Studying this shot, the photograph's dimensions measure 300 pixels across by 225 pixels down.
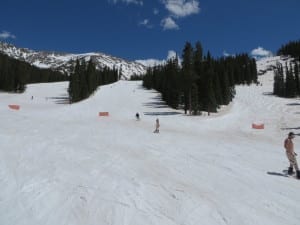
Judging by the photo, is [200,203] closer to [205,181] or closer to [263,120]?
[205,181]

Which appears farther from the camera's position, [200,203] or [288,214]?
[200,203]

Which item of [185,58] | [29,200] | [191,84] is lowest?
[29,200]

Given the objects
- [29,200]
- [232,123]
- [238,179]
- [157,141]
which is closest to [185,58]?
[232,123]

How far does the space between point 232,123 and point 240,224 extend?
32077 mm

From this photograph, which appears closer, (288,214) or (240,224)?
(240,224)

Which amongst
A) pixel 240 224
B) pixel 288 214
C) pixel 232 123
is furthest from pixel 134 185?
pixel 232 123

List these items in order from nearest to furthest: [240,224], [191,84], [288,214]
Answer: [240,224]
[288,214]
[191,84]

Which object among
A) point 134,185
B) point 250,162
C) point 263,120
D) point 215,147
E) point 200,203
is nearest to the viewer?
point 200,203

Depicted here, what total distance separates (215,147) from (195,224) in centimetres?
1310

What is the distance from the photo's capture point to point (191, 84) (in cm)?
4822

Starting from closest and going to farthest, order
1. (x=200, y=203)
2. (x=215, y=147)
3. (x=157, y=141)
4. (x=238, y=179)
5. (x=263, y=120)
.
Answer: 1. (x=200, y=203)
2. (x=238, y=179)
3. (x=215, y=147)
4. (x=157, y=141)
5. (x=263, y=120)

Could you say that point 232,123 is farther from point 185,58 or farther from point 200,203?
point 200,203

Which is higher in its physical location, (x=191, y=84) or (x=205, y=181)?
(x=191, y=84)

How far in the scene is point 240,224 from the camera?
8.30 meters
